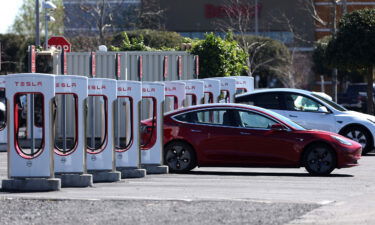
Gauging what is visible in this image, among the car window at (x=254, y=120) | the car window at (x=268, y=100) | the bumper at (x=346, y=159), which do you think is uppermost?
the car window at (x=268, y=100)

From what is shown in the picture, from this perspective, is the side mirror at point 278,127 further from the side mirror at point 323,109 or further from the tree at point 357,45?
the tree at point 357,45

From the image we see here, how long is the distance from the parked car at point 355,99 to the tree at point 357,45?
1019cm

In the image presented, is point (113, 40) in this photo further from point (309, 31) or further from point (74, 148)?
point (74, 148)

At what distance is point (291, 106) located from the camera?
1050 inches

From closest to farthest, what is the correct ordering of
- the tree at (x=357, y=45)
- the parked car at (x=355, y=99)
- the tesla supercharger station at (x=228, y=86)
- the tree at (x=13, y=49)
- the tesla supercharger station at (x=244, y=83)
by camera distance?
the tesla supercharger station at (x=228, y=86), the tesla supercharger station at (x=244, y=83), the tree at (x=357, y=45), the parked car at (x=355, y=99), the tree at (x=13, y=49)

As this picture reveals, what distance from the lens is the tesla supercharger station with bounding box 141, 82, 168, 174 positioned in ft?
67.3

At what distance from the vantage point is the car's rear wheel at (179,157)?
68.5 ft

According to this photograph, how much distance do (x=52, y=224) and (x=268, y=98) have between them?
→ 14675 millimetres

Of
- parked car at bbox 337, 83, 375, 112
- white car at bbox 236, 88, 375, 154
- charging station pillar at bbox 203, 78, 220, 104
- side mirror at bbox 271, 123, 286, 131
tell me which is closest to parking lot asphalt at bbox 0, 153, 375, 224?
side mirror at bbox 271, 123, 286, 131

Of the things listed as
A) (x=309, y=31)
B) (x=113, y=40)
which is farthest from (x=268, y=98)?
(x=309, y=31)

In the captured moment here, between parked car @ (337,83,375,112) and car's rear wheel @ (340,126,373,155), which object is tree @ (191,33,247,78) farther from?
parked car @ (337,83,375,112)

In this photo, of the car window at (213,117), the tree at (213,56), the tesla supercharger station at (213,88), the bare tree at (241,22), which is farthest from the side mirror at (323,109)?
the bare tree at (241,22)

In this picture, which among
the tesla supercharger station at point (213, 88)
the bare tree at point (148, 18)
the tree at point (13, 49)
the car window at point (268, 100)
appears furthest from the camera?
the bare tree at point (148, 18)

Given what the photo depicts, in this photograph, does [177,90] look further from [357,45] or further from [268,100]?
[357,45]
